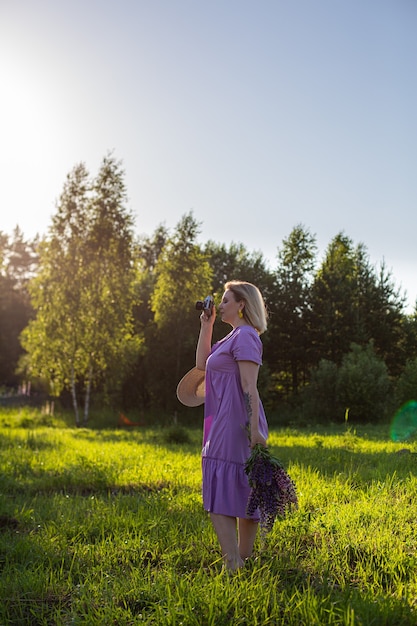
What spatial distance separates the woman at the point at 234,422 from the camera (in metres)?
4.52

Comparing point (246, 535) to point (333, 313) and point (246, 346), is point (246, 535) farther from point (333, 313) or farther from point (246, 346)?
point (333, 313)

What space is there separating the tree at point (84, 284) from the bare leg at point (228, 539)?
21630 millimetres

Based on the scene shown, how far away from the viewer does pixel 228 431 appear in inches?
182

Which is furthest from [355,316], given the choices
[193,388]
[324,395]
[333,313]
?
[193,388]

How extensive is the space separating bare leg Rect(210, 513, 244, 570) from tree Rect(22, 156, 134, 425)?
2163cm

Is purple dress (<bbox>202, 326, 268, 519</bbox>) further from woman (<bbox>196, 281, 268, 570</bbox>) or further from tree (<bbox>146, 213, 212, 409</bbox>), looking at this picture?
tree (<bbox>146, 213, 212, 409</bbox>)

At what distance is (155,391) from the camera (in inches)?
1157

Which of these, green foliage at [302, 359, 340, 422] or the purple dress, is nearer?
the purple dress

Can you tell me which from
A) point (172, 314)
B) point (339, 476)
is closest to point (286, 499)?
point (339, 476)

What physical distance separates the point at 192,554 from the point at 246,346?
2.01 meters

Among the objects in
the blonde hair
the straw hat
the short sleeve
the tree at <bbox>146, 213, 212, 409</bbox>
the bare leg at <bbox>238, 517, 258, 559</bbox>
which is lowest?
the bare leg at <bbox>238, 517, 258, 559</bbox>

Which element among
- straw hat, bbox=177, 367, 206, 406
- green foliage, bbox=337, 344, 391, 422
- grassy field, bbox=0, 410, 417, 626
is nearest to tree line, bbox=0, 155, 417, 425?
green foliage, bbox=337, 344, 391, 422

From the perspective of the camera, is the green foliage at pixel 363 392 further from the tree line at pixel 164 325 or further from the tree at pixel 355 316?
the tree at pixel 355 316

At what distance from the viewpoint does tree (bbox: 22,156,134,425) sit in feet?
84.4
